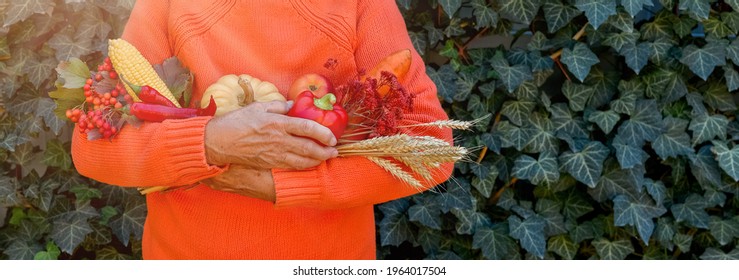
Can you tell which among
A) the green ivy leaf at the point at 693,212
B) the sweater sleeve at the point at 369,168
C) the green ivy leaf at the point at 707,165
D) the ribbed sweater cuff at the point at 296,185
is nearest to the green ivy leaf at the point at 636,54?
the green ivy leaf at the point at 707,165

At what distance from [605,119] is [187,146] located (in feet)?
3.91

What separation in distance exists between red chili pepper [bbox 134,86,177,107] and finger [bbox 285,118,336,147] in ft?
0.64

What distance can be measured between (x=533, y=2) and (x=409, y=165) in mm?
865

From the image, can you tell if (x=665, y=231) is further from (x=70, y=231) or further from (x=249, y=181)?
(x=70, y=231)

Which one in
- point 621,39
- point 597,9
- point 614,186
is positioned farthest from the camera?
point 614,186

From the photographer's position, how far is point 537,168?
1783mm

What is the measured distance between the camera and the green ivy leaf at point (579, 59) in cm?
171

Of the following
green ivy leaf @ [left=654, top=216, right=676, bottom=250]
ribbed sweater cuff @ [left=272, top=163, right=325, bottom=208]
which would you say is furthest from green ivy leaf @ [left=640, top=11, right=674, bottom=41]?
ribbed sweater cuff @ [left=272, top=163, right=325, bottom=208]

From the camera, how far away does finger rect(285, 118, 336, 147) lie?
0.92 metres

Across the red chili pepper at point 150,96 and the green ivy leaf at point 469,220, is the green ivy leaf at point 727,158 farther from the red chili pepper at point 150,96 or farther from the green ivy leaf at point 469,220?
the red chili pepper at point 150,96

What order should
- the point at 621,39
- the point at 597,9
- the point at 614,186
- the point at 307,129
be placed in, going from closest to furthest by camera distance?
1. the point at 307,129
2. the point at 597,9
3. the point at 621,39
4. the point at 614,186

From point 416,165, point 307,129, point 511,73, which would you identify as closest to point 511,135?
point 511,73

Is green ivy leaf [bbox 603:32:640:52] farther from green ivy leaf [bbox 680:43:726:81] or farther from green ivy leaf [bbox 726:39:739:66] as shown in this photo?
green ivy leaf [bbox 726:39:739:66]

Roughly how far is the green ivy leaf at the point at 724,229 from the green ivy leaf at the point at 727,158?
0.15 m
